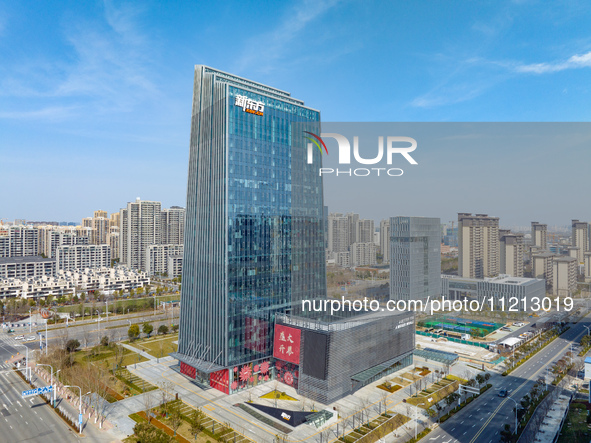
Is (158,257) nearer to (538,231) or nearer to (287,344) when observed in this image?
(287,344)

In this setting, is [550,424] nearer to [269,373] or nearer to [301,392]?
[301,392]

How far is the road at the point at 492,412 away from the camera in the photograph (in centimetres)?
3997

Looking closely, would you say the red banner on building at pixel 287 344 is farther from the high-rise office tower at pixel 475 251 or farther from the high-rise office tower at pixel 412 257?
the high-rise office tower at pixel 475 251

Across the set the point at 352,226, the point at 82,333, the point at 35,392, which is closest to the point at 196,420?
the point at 35,392

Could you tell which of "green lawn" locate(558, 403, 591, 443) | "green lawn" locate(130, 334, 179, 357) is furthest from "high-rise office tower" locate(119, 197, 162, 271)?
"green lawn" locate(558, 403, 591, 443)

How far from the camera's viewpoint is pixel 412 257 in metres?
94.4

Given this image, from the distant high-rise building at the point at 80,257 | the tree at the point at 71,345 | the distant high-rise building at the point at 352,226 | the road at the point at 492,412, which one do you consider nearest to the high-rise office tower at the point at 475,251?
the distant high-rise building at the point at 352,226

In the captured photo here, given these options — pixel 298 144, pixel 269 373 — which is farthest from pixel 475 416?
pixel 298 144

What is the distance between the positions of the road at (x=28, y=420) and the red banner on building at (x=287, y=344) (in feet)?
79.7

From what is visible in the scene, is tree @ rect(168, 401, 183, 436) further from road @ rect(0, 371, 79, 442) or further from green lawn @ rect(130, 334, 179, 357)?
green lawn @ rect(130, 334, 179, 357)

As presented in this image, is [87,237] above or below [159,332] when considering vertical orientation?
above

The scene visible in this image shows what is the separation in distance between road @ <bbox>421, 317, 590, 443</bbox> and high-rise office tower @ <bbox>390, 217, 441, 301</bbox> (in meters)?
31.7

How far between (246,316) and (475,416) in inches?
1167

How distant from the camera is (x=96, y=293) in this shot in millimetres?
110625
